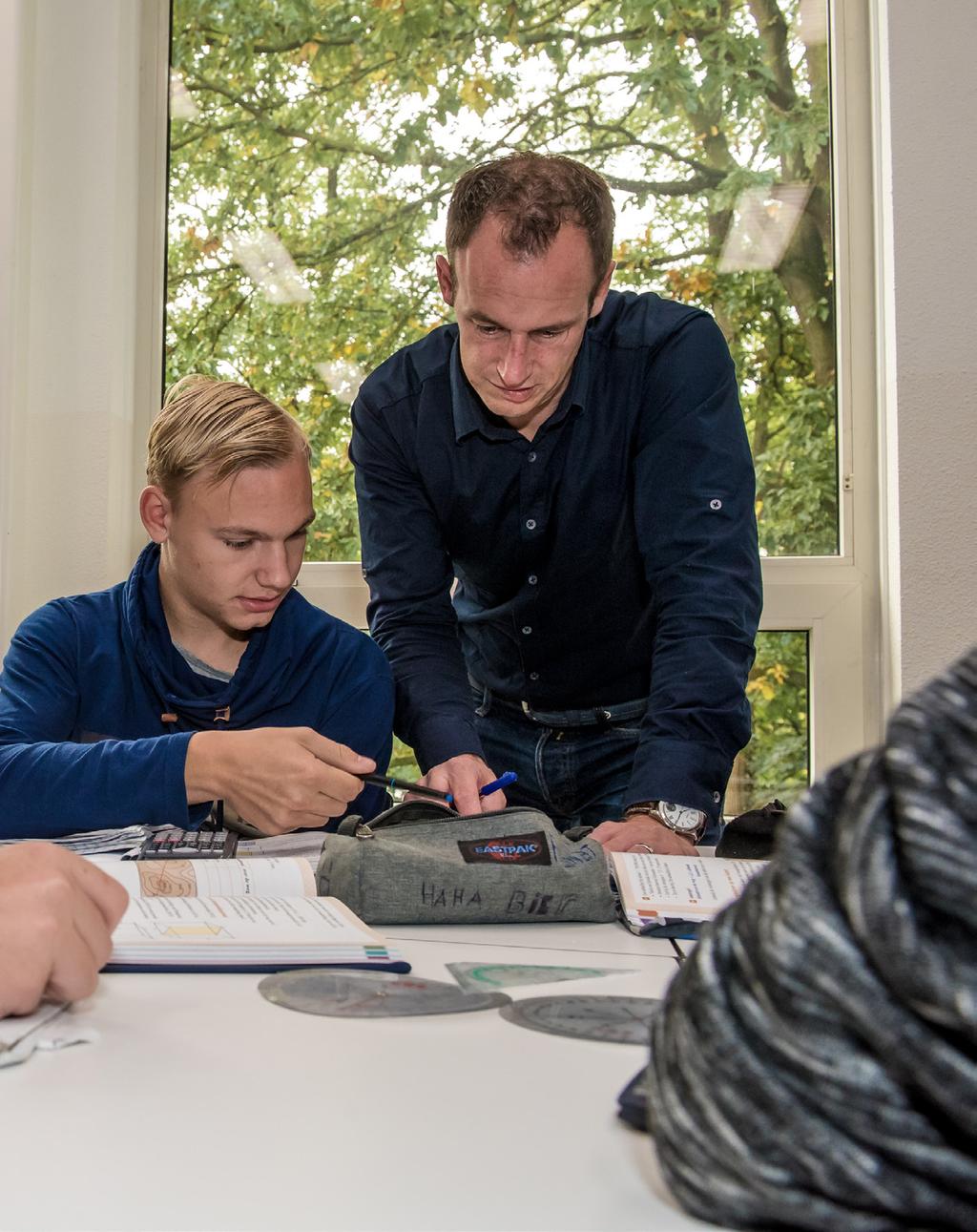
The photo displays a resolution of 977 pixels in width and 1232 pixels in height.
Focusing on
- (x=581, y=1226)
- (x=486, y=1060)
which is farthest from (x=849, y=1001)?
(x=486, y=1060)

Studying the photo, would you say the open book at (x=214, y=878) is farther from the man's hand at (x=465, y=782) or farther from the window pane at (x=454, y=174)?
the window pane at (x=454, y=174)

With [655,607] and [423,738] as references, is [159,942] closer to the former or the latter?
[423,738]

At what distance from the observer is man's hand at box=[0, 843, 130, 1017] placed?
26.5 inches

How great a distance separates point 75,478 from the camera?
2482mm

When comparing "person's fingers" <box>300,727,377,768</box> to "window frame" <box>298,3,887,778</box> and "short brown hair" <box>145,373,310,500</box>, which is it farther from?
"window frame" <box>298,3,887,778</box>

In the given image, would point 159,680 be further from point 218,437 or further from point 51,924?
point 51,924

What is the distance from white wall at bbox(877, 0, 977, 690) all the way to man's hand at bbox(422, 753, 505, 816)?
1.02 meters

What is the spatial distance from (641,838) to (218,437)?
74 centimetres

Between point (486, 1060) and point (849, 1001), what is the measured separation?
0.33 m

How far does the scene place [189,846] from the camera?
123cm

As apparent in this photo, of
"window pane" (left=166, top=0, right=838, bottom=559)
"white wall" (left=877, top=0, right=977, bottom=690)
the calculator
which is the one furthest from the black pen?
"window pane" (left=166, top=0, right=838, bottom=559)

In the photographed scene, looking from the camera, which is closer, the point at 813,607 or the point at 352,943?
the point at 352,943

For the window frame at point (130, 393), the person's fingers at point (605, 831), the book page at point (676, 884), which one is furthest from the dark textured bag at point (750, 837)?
the window frame at point (130, 393)

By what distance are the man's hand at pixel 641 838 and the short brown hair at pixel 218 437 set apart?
65cm
